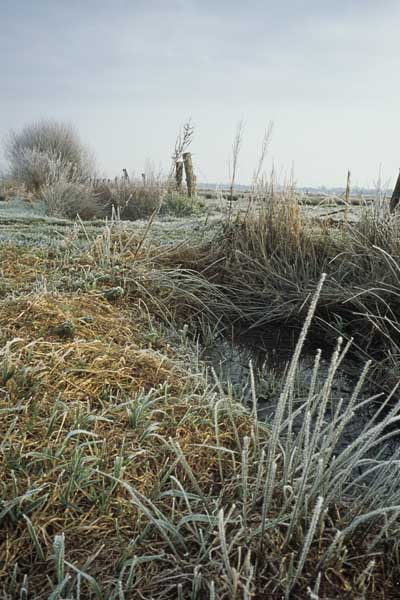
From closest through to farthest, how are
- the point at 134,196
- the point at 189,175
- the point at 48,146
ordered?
the point at 134,196 < the point at 189,175 < the point at 48,146

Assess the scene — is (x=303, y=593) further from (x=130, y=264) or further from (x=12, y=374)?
(x=130, y=264)

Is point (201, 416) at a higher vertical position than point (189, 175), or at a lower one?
lower

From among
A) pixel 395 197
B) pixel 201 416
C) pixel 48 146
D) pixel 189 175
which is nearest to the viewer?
pixel 201 416

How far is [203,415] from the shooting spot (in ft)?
7.33

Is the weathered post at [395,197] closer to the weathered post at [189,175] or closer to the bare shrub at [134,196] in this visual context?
the bare shrub at [134,196]

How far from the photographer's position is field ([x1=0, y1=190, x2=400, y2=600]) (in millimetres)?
1326

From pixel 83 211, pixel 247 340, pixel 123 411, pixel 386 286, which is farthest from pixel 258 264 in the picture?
pixel 83 211

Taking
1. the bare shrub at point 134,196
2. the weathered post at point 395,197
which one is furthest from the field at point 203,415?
the bare shrub at point 134,196

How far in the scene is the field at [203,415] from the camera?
4.35 feet

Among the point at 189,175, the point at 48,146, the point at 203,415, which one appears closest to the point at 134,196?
the point at 189,175

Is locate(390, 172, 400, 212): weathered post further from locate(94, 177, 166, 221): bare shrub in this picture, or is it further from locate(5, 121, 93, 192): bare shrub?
locate(5, 121, 93, 192): bare shrub

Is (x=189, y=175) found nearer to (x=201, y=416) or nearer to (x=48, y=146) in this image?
(x=48, y=146)

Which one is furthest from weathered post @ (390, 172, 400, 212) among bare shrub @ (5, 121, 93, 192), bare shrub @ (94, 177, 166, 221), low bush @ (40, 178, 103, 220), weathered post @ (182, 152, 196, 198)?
bare shrub @ (5, 121, 93, 192)

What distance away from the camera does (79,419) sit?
6.17 feet
